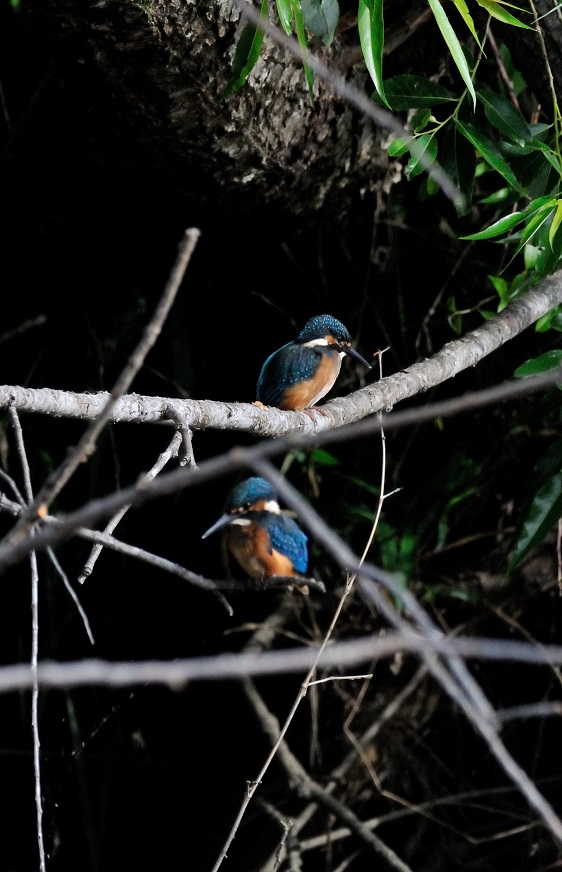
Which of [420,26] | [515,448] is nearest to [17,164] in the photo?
[420,26]

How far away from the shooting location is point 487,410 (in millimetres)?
3039

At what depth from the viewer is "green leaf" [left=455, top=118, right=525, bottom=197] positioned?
1.94 m

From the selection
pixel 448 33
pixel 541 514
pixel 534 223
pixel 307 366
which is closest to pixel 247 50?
pixel 448 33

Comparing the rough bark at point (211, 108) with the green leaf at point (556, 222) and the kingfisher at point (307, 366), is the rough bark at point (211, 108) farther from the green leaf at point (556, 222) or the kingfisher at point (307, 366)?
the green leaf at point (556, 222)

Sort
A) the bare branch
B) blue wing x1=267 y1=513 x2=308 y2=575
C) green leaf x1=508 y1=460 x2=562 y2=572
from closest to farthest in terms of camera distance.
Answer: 1. the bare branch
2. green leaf x1=508 y1=460 x2=562 y2=572
3. blue wing x1=267 y1=513 x2=308 y2=575

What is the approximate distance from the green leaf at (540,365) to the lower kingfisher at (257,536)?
1205 mm

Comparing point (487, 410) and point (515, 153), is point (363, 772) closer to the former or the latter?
point (487, 410)

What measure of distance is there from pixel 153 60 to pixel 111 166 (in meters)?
0.79

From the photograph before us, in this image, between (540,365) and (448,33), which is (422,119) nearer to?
(448,33)

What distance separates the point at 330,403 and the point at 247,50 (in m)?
0.71

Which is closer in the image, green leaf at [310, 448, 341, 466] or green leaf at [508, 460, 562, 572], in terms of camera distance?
green leaf at [508, 460, 562, 572]

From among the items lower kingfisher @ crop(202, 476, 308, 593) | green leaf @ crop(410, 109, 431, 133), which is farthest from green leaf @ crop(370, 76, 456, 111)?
lower kingfisher @ crop(202, 476, 308, 593)

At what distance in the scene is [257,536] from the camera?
3.03 m

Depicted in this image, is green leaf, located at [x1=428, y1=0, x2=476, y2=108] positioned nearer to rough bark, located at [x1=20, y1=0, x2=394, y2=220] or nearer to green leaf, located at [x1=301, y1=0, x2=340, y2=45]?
green leaf, located at [x1=301, y1=0, x2=340, y2=45]
